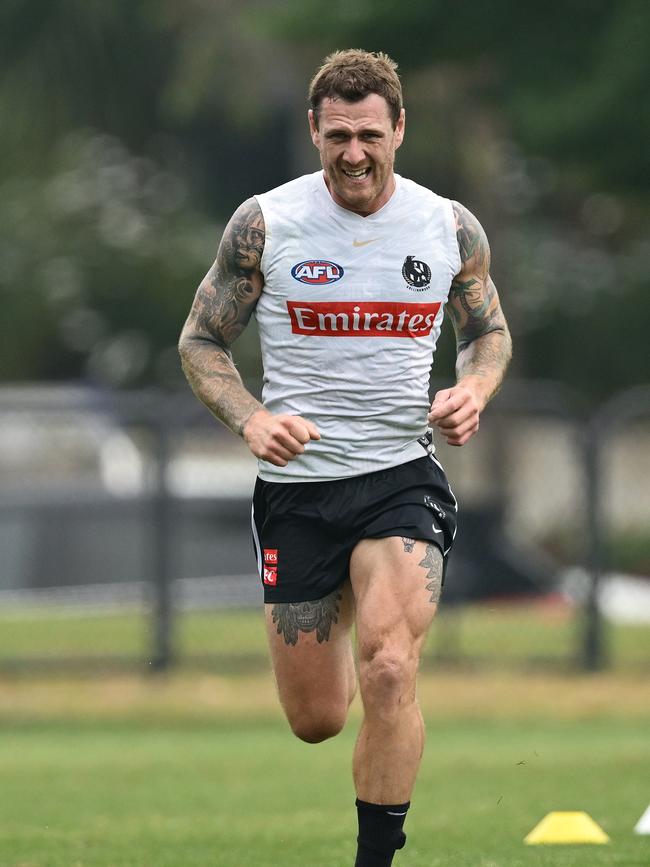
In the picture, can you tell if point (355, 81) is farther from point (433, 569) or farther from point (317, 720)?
point (317, 720)

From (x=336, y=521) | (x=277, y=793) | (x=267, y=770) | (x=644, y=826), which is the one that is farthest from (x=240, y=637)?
(x=336, y=521)

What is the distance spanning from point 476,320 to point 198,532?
8254 mm

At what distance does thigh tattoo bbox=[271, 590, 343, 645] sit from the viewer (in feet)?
20.0

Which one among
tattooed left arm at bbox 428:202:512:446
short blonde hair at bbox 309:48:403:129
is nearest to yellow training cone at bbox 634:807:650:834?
tattooed left arm at bbox 428:202:512:446

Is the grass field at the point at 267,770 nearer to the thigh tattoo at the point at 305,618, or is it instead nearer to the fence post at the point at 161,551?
the fence post at the point at 161,551

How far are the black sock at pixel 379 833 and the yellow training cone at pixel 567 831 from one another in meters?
1.45

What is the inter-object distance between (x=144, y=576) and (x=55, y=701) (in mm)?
1246

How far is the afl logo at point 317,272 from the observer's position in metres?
5.98

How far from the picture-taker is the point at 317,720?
243 inches

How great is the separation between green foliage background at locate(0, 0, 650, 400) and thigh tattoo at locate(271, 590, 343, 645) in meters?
13.7

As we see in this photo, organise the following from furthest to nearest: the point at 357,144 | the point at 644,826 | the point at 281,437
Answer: the point at 644,826 < the point at 357,144 < the point at 281,437

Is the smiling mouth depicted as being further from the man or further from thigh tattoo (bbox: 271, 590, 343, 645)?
thigh tattoo (bbox: 271, 590, 343, 645)

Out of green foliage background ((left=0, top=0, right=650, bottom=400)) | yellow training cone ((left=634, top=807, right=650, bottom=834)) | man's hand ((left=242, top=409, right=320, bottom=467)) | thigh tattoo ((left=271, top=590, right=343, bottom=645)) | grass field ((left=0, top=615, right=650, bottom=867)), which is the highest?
green foliage background ((left=0, top=0, right=650, bottom=400))

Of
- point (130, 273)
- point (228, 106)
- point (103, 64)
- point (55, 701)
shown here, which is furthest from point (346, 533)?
point (130, 273)
